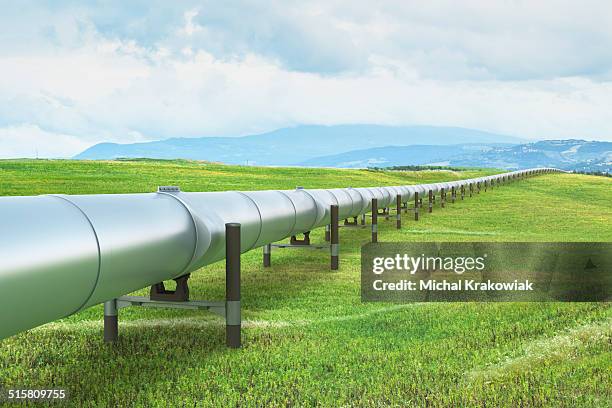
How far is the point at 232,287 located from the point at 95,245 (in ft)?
8.33

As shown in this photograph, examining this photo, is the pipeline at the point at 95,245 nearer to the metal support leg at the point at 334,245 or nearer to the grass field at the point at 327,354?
the grass field at the point at 327,354

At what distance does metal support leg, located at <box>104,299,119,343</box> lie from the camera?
7863 millimetres

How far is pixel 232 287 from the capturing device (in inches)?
307

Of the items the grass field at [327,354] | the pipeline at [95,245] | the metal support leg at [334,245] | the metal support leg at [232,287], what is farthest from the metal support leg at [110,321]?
the metal support leg at [334,245]

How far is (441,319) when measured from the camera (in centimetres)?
902

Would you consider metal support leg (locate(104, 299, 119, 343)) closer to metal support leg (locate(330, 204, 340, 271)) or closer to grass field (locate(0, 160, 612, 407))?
grass field (locate(0, 160, 612, 407))

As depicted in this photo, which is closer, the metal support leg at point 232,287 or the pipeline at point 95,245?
the pipeline at point 95,245

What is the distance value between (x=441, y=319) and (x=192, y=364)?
345 cm

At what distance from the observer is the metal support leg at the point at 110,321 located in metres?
7.86

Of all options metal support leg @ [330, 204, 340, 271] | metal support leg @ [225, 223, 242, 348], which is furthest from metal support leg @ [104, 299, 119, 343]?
metal support leg @ [330, 204, 340, 271]

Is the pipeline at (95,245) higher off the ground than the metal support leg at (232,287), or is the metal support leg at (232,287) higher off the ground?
the pipeline at (95,245)

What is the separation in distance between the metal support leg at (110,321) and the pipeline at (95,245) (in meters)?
0.96

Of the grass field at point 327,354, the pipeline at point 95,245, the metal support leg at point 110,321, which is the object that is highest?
the pipeline at point 95,245

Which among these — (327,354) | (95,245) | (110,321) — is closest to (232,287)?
(327,354)
